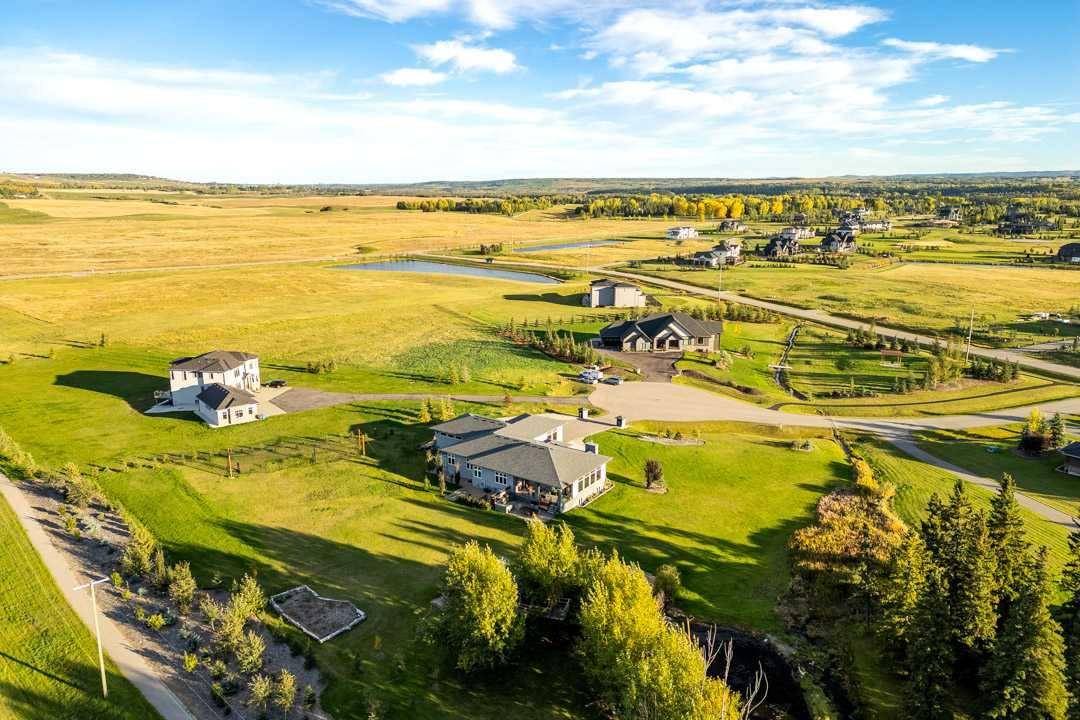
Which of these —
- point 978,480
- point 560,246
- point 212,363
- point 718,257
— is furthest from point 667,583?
point 560,246

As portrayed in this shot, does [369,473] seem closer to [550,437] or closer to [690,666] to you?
[550,437]

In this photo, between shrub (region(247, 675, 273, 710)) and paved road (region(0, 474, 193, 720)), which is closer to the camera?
shrub (region(247, 675, 273, 710))

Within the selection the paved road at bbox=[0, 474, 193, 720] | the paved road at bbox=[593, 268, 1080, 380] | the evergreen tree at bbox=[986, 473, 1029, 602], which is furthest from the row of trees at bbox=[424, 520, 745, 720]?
the paved road at bbox=[593, 268, 1080, 380]

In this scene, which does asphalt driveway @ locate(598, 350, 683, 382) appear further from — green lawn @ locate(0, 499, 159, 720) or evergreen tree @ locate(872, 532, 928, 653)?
green lawn @ locate(0, 499, 159, 720)

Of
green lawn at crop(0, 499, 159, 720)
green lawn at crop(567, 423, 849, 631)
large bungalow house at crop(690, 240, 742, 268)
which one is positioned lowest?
green lawn at crop(0, 499, 159, 720)

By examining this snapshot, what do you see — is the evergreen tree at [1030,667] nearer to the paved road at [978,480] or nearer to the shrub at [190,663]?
the paved road at [978,480]

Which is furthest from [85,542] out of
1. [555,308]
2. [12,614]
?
[555,308]
